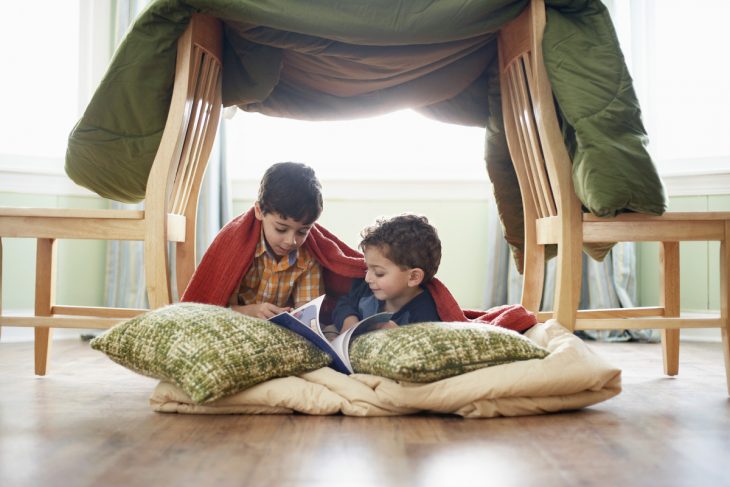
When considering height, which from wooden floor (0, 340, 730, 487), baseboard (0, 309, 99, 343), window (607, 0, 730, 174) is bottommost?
baseboard (0, 309, 99, 343)

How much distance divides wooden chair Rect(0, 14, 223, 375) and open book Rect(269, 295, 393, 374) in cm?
31

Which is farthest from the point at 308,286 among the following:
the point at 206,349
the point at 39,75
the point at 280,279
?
the point at 39,75

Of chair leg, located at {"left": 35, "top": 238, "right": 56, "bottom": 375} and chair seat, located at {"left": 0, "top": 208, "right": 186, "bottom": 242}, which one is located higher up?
chair seat, located at {"left": 0, "top": 208, "right": 186, "bottom": 242}

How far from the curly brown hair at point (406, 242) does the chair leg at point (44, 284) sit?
847 millimetres

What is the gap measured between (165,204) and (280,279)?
1.29 feet

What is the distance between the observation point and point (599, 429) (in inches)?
48.8

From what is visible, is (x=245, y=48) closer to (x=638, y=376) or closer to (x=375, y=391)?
(x=375, y=391)

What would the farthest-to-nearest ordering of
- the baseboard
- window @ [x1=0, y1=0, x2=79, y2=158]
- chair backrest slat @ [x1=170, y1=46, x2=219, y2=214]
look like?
window @ [x1=0, y1=0, x2=79, y2=158]
the baseboard
chair backrest slat @ [x1=170, y1=46, x2=219, y2=214]

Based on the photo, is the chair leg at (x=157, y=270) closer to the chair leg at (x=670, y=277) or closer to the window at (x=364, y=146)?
the chair leg at (x=670, y=277)

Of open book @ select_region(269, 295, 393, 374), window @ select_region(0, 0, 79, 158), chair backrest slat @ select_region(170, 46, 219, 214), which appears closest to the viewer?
open book @ select_region(269, 295, 393, 374)

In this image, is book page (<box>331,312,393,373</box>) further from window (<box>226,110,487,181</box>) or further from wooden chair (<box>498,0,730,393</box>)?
window (<box>226,110,487,181</box>)

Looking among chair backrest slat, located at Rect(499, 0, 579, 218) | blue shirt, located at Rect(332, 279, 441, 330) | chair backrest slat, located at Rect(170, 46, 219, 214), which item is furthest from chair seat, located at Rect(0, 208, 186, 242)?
chair backrest slat, located at Rect(499, 0, 579, 218)

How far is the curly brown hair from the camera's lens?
5.78 feet

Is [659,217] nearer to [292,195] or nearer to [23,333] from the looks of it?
[292,195]
